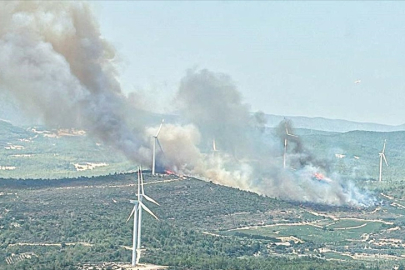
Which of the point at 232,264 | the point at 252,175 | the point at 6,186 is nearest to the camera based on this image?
the point at 232,264

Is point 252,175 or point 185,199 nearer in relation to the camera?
point 185,199

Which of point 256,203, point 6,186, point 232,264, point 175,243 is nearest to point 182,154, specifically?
point 256,203

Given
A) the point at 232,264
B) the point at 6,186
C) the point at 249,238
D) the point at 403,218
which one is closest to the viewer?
the point at 232,264

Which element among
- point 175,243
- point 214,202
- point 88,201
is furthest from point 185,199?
point 175,243

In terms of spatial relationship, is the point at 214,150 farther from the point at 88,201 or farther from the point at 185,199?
the point at 88,201

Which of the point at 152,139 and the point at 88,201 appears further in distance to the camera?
the point at 152,139

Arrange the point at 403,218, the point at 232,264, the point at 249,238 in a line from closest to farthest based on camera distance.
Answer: the point at 232,264 → the point at 249,238 → the point at 403,218

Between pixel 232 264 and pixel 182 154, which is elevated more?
pixel 182 154

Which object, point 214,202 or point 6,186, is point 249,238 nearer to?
point 214,202

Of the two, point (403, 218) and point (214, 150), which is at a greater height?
point (214, 150)
